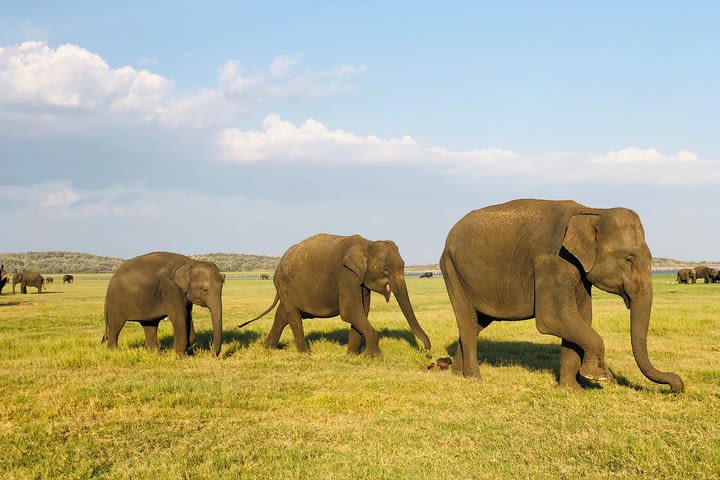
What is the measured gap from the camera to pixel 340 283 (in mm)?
15523

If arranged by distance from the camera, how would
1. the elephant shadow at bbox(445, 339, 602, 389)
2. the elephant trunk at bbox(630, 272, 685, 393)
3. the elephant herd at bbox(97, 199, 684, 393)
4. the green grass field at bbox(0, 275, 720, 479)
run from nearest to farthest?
the green grass field at bbox(0, 275, 720, 479)
the elephant trunk at bbox(630, 272, 685, 393)
the elephant herd at bbox(97, 199, 684, 393)
the elephant shadow at bbox(445, 339, 602, 389)

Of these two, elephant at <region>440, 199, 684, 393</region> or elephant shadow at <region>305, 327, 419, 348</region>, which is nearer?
elephant at <region>440, 199, 684, 393</region>

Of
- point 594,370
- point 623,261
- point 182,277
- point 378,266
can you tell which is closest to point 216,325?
point 182,277

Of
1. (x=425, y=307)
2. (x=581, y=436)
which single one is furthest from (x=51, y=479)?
(x=425, y=307)

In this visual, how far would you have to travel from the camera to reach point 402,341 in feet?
57.2

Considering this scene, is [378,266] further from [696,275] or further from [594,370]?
[696,275]

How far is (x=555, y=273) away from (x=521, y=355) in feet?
18.0

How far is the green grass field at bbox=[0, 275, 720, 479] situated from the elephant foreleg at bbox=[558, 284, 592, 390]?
1.24ft

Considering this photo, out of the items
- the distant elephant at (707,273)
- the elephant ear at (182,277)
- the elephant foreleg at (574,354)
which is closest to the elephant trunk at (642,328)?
the elephant foreleg at (574,354)

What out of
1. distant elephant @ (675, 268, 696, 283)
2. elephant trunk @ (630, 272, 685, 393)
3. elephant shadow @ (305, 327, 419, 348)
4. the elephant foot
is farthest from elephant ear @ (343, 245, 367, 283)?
distant elephant @ (675, 268, 696, 283)

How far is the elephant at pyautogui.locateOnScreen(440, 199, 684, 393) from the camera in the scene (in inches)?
391

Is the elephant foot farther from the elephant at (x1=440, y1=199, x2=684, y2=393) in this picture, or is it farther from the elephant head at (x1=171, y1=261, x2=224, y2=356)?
the elephant head at (x1=171, y1=261, x2=224, y2=356)

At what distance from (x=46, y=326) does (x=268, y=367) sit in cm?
1354

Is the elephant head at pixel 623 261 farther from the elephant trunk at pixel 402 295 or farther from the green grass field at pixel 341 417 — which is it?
the elephant trunk at pixel 402 295
